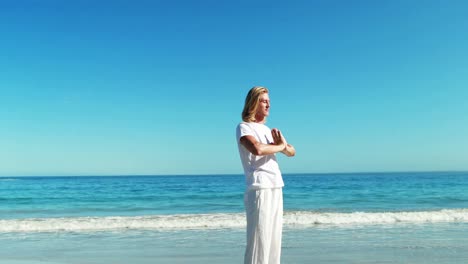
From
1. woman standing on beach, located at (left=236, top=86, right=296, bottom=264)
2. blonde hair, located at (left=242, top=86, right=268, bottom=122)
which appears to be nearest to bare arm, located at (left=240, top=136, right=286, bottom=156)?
woman standing on beach, located at (left=236, top=86, right=296, bottom=264)

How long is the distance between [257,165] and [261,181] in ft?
0.39

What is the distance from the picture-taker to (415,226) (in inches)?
435

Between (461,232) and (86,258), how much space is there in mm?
7917

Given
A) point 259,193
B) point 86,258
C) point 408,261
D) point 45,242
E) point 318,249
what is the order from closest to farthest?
point 259,193, point 408,261, point 86,258, point 318,249, point 45,242

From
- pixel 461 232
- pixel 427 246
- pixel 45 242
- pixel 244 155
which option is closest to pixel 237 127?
pixel 244 155

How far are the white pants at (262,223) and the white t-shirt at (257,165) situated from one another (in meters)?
0.05

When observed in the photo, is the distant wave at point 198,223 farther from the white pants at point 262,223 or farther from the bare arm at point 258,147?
the bare arm at point 258,147

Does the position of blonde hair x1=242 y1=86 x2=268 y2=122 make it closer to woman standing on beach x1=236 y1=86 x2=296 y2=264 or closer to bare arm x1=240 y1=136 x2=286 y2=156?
woman standing on beach x1=236 y1=86 x2=296 y2=264

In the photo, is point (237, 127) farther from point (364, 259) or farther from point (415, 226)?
point (415, 226)

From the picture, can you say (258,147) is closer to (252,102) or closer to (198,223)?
(252,102)

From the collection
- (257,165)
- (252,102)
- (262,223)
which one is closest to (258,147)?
(257,165)

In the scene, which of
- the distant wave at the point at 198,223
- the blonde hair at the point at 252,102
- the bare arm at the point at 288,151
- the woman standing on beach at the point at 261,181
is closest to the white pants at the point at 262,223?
the woman standing on beach at the point at 261,181

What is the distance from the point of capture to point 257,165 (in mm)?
2982

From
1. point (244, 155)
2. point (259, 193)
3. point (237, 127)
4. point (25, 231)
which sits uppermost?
point (237, 127)
